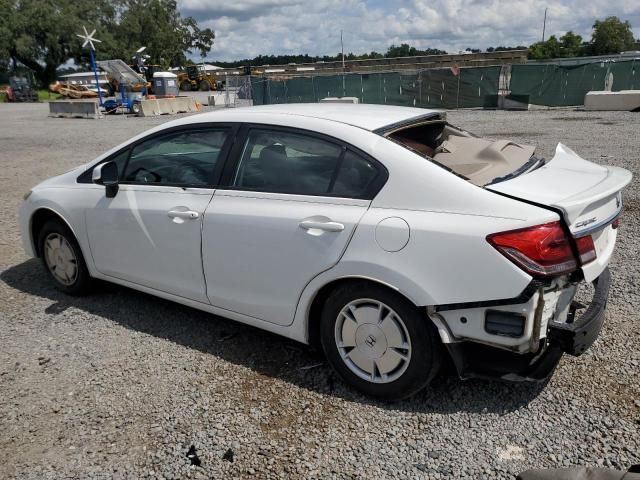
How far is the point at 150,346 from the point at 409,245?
2.13 metres

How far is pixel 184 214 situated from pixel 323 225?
1.09 meters

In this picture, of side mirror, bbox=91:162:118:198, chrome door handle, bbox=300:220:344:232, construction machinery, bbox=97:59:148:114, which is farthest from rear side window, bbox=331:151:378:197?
construction machinery, bbox=97:59:148:114

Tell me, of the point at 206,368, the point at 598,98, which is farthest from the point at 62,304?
the point at 598,98

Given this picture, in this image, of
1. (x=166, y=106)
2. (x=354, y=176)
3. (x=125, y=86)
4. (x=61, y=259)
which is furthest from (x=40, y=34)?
(x=354, y=176)

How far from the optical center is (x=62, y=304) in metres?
4.47

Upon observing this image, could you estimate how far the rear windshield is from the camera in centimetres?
289

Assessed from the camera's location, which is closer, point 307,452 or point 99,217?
→ point 307,452

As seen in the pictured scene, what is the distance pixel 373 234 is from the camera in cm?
271

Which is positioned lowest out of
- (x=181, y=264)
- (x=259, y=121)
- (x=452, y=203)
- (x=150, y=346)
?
(x=150, y=346)

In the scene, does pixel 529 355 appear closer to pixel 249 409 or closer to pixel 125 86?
pixel 249 409

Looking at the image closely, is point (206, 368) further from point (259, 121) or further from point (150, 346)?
point (259, 121)

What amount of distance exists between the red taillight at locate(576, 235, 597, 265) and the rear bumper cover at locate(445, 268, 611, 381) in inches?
12.9

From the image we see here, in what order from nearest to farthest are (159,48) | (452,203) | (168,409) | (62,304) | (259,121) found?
(452,203) < (168,409) < (259,121) < (62,304) < (159,48)

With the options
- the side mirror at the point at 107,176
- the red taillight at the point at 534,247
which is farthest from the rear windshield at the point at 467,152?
the side mirror at the point at 107,176
